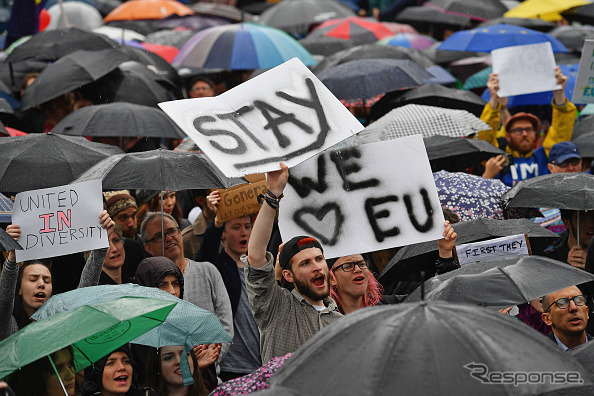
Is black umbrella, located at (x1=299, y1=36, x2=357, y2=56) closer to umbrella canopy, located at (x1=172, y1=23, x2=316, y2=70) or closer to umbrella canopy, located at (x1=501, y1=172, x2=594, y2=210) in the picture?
umbrella canopy, located at (x1=172, y1=23, x2=316, y2=70)

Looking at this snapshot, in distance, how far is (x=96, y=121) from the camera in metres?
8.12

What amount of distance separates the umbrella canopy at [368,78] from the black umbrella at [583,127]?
1.54 m

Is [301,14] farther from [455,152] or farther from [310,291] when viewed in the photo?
[310,291]

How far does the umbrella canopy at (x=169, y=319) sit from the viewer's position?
483 centimetres

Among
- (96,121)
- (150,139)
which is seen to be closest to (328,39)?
(150,139)

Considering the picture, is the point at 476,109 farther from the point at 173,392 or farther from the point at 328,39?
the point at 173,392

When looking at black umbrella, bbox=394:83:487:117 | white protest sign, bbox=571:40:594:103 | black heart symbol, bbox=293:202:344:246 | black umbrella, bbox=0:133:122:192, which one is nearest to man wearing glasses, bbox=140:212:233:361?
black umbrella, bbox=0:133:122:192

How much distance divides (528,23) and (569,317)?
27.8 feet

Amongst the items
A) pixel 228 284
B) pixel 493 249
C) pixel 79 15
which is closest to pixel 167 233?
pixel 228 284

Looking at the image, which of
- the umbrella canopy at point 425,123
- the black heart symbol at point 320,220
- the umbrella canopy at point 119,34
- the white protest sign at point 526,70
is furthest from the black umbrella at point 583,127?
the umbrella canopy at point 119,34

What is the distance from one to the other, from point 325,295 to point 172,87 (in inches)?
240

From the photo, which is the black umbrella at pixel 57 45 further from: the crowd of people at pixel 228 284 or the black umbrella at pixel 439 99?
the black umbrella at pixel 439 99

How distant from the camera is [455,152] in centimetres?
791

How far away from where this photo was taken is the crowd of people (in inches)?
190
